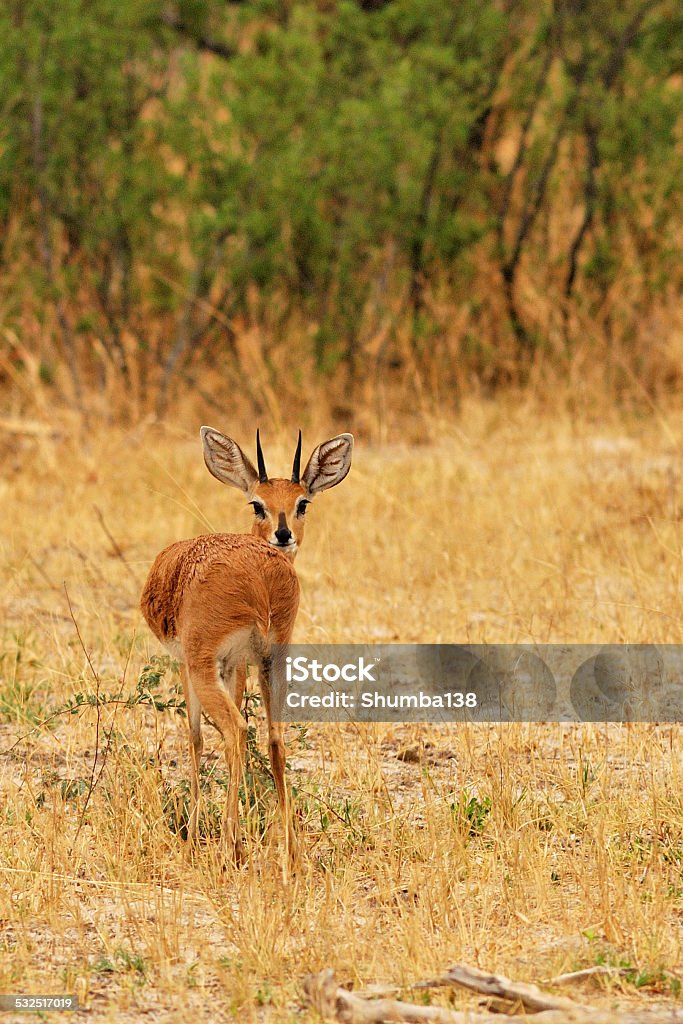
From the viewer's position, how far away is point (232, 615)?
3361mm

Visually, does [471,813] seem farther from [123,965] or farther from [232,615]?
[123,965]

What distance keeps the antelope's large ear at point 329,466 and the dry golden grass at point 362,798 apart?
831 millimetres

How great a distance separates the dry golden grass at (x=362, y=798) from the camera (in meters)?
3.13

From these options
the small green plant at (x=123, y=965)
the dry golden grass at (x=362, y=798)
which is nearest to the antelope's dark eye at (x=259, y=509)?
the dry golden grass at (x=362, y=798)

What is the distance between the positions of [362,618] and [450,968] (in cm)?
269

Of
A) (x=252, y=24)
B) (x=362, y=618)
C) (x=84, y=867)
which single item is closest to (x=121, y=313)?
(x=252, y=24)

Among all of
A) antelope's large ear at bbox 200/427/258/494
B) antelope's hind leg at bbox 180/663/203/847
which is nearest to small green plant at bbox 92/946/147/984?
antelope's hind leg at bbox 180/663/203/847

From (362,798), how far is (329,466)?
3.04 feet

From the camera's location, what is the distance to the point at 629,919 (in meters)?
3.25

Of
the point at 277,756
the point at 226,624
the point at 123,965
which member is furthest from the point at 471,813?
the point at 123,965

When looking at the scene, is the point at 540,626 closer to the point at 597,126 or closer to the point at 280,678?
the point at 280,678

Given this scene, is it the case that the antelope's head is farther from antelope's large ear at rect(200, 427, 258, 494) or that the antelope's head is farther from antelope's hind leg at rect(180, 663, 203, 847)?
antelope's hind leg at rect(180, 663, 203, 847)

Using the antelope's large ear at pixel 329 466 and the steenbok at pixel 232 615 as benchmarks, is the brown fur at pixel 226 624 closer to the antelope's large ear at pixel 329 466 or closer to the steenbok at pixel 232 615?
the steenbok at pixel 232 615

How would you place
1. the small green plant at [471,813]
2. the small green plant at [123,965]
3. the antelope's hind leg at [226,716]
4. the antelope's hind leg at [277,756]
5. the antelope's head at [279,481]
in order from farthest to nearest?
the small green plant at [471,813] → the antelope's head at [279,481] → the antelope's hind leg at [277,756] → the antelope's hind leg at [226,716] → the small green plant at [123,965]
